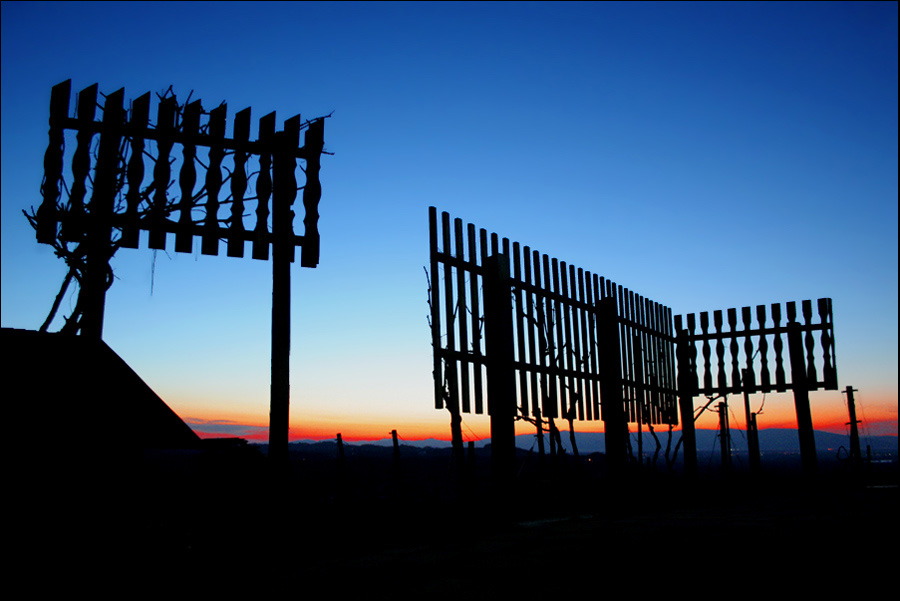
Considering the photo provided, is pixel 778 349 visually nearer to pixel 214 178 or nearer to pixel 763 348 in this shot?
pixel 763 348

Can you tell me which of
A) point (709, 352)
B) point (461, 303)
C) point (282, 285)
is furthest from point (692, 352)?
point (282, 285)

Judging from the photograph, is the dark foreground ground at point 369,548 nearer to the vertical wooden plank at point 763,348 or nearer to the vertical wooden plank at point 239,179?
the vertical wooden plank at point 239,179

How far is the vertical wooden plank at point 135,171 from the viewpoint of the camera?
436cm

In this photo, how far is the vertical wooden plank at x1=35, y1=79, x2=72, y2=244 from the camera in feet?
13.6

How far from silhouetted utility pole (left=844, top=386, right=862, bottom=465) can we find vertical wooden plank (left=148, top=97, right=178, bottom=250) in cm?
1884

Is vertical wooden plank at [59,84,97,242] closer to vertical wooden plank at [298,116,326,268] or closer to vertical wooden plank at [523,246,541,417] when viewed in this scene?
vertical wooden plank at [298,116,326,268]

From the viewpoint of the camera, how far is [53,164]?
4.23m

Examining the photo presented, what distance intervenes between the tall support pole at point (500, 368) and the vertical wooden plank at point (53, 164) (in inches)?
159

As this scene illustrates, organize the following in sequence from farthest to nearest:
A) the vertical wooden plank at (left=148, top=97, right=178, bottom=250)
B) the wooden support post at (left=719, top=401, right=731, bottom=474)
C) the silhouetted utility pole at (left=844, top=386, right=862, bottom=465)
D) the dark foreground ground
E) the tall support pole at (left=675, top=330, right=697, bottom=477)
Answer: the silhouetted utility pole at (left=844, top=386, right=862, bottom=465), the wooden support post at (left=719, top=401, right=731, bottom=474), the tall support pole at (left=675, top=330, right=697, bottom=477), the vertical wooden plank at (left=148, top=97, right=178, bottom=250), the dark foreground ground

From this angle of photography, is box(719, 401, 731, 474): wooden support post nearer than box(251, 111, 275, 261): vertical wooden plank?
No

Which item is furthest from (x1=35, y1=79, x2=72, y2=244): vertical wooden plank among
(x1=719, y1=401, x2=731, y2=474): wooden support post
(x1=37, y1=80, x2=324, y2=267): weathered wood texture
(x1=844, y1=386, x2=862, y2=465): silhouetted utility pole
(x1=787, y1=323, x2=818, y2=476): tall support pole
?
(x1=844, y1=386, x2=862, y2=465): silhouetted utility pole

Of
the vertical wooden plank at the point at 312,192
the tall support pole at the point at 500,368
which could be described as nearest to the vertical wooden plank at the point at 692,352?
the tall support pole at the point at 500,368

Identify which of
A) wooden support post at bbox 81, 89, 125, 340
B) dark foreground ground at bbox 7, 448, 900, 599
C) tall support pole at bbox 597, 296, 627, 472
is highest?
wooden support post at bbox 81, 89, 125, 340

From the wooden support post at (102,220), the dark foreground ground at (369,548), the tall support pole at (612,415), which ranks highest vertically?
the wooden support post at (102,220)
